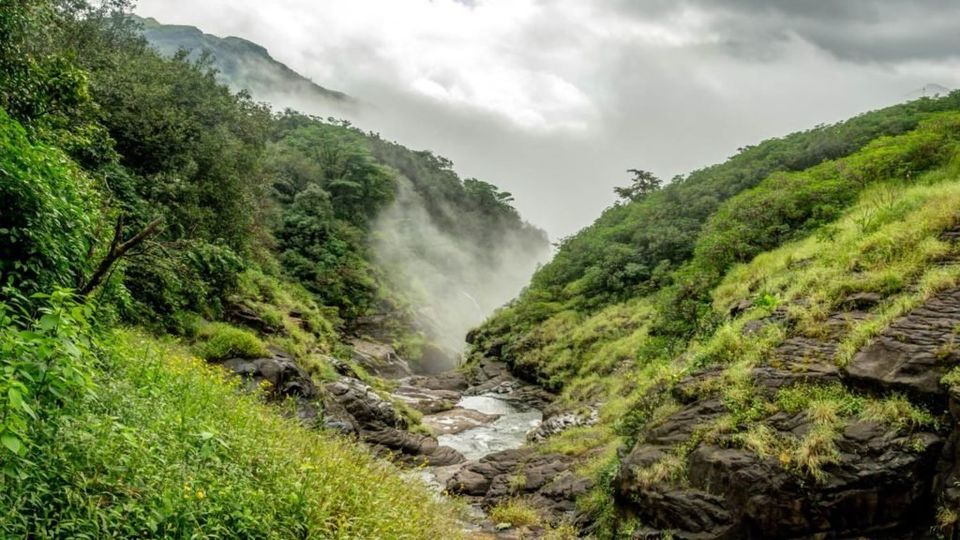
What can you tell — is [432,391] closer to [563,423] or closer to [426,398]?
[426,398]

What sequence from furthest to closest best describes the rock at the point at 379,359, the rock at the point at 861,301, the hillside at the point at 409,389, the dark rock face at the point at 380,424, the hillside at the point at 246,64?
the hillside at the point at 246,64, the rock at the point at 379,359, the dark rock face at the point at 380,424, the rock at the point at 861,301, the hillside at the point at 409,389

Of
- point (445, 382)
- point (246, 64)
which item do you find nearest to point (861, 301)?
point (445, 382)

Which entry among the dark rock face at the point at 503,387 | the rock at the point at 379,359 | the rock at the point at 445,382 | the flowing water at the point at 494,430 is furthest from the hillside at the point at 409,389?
the rock at the point at 379,359

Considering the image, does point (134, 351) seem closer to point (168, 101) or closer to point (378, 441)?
point (378, 441)

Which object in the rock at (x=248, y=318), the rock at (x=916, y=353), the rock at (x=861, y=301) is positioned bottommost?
the rock at (x=248, y=318)

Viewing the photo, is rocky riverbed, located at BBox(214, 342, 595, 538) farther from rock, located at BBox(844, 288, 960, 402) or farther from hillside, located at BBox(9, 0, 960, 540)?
rock, located at BBox(844, 288, 960, 402)

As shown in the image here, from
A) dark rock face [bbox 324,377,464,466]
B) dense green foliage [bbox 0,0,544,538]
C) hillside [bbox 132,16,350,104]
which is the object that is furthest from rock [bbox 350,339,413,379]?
hillside [bbox 132,16,350,104]

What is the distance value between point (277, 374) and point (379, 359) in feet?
84.9

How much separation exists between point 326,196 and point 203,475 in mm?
50532

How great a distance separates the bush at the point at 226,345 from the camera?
15.0 meters

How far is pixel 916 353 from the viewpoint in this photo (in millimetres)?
8320

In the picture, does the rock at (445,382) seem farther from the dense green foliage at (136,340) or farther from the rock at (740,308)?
the rock at (740,308)

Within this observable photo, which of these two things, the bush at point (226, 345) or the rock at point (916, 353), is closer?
the rock at point (916, 353)

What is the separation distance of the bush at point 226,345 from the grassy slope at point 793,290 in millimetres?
9651
